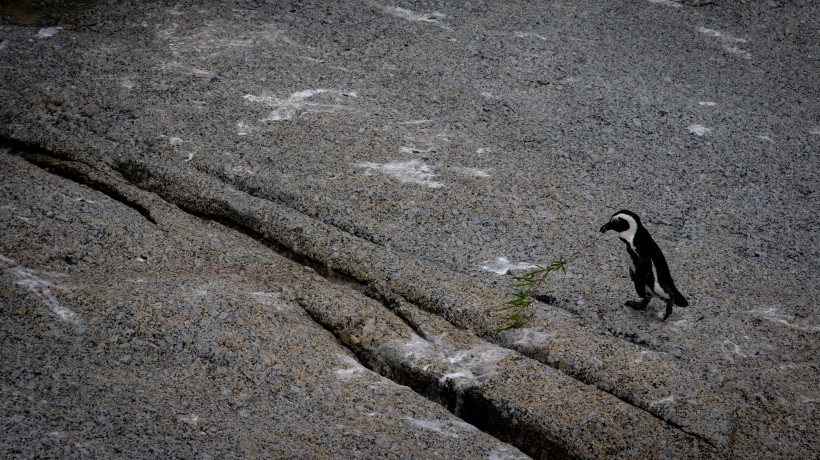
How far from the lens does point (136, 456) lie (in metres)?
2.89

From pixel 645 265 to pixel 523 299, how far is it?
0.64 meters

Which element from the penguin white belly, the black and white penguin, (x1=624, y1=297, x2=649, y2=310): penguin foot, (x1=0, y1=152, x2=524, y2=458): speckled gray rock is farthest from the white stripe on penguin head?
(x1=0, y1=152, x2=524, y2=458): speckled gray rock

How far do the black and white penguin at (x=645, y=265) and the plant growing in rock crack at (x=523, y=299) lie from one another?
357mm

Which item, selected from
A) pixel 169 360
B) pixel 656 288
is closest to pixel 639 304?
pixel 656 288

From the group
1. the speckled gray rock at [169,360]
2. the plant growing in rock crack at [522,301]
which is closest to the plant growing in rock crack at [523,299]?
the plant growing in rock crack at [522,301]

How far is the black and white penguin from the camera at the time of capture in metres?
3.95

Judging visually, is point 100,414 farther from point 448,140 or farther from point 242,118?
point 448,140

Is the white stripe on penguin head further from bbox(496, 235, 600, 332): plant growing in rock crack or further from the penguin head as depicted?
bbox(496, 235, 600, 332): plant growing in rock crack

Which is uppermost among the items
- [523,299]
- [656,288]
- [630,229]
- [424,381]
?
[630,229]

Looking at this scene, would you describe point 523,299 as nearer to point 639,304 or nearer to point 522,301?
point 522,301

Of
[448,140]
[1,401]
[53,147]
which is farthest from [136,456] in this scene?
[448,140]

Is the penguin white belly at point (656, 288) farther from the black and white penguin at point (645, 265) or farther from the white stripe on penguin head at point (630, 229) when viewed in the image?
the white stripe on penguin head at point (630, 229)

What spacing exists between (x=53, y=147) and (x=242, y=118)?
1237 millimetres

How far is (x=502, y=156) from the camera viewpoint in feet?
17.8
